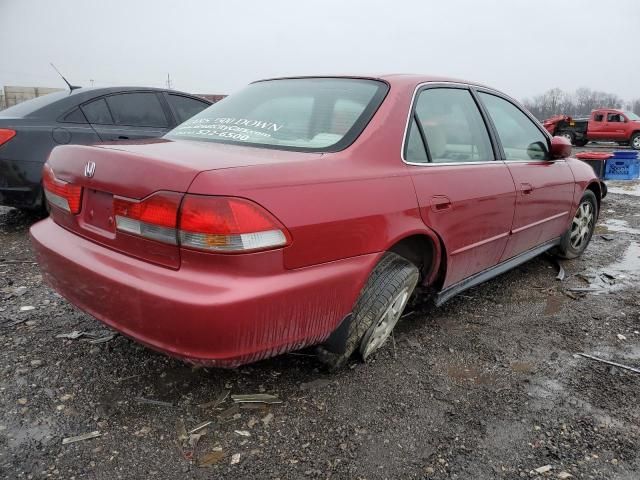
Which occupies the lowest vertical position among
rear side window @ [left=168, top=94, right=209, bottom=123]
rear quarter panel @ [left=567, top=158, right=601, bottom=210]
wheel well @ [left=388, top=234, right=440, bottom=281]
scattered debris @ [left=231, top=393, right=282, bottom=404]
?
scattered debris @ [left=231, top=393, right=282, bottom=404]

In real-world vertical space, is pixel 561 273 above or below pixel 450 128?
below

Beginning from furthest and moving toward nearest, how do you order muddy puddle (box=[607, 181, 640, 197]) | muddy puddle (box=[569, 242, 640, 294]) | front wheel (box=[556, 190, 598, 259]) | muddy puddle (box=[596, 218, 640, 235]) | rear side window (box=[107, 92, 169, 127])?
muddy puddle (box=[607, 181, 640, 197])
muddy puddle (box=[596, 218, 640, 235])
rear side window (box=[107, 92, 169, 127])
front wheel (box=[556, 190, 598, 259])
muddy puddle (box=[569, 242, 640, 294])

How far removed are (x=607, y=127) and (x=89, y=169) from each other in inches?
999

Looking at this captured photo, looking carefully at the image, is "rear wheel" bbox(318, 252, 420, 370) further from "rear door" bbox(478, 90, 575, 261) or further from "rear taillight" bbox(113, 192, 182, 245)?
"rear door" bbox(478, 90, 575, 261)

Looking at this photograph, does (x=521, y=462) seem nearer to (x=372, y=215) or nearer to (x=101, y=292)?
(x=372, y=215)

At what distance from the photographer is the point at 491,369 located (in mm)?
2592

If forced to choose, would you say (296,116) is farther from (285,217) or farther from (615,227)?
(615,227)

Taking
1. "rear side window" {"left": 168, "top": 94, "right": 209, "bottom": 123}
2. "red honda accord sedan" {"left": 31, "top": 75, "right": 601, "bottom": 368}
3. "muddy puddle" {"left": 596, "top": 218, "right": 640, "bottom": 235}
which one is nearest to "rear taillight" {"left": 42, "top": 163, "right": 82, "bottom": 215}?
"red honda accord sedan" {"left": 31, "top": 75, "right": 601, "bottom": 368}

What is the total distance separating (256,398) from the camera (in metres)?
2.24

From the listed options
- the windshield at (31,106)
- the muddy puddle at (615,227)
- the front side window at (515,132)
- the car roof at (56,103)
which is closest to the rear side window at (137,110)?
the car roof at (56,103)

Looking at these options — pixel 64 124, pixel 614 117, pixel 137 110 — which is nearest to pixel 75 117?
pixel 64 124

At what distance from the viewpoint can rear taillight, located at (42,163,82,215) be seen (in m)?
2.19

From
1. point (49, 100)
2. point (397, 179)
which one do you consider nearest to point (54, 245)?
point (397, 179)

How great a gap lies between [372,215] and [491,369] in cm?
114
